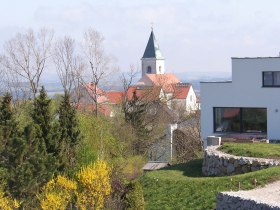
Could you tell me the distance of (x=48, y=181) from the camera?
71.3 ft

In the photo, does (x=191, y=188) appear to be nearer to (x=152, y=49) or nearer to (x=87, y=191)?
(x=87, y=191)

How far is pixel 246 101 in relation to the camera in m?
29.0

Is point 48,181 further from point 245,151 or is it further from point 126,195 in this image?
point 245,151

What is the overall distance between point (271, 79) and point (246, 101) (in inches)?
70.0

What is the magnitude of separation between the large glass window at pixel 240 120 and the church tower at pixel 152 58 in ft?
334

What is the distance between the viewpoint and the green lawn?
20.9m

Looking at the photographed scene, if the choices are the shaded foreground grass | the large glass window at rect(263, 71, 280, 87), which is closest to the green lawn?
the shaded foreground grass

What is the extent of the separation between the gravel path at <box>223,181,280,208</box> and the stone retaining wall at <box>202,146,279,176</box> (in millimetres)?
2940

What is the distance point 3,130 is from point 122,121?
25.7 metres

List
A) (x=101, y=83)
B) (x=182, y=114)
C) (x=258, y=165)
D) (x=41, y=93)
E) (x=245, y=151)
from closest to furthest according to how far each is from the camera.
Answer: (x=258, y=165) → (x=245, y=151) → (x=41, y=93) → (x=101, y=83) → (x=182, y=114)

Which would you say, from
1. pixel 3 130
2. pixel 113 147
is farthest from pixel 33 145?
pixel 113 147

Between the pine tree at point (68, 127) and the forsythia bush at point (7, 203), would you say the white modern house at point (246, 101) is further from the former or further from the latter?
the forsythia bush at point (7, 203)

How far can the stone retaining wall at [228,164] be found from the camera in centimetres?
2000

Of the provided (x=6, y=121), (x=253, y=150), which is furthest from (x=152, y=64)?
(x=253, y=150)
